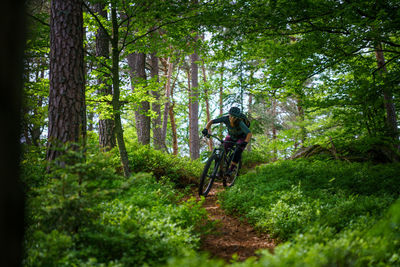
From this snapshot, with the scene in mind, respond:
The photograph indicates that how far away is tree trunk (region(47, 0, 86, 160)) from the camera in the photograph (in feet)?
16.0

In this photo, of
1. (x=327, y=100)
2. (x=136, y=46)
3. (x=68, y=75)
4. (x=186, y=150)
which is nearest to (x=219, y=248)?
(x=68, y=75)

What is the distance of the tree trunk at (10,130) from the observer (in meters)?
1.41

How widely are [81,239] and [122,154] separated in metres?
3.52

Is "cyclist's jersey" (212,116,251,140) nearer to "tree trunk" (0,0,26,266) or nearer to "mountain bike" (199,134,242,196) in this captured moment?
"mountain bike" (199,134,242,196)

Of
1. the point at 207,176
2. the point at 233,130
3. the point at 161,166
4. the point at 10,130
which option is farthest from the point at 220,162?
the point at 10,130

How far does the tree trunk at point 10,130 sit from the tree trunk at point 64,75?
12.0ft

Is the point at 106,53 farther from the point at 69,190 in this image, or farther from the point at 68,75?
the point at 69,190

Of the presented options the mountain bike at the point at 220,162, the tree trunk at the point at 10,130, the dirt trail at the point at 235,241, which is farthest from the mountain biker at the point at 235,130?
the tree trunk at the point at 10,130

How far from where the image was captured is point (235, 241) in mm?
4602

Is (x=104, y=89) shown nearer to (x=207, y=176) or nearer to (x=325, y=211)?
(x=207, y=176)

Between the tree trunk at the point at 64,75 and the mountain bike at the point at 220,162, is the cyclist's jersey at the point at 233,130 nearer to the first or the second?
the mountain bike at the point at 220,162

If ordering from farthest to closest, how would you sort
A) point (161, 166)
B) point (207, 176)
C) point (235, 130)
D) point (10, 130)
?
point (161, 166), point (235, 130), point (207, 176), point (10, 130)

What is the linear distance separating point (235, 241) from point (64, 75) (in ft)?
15.5

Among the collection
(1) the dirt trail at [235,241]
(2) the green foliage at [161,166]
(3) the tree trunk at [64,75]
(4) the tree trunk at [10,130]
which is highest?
(3) the tree trunk at [64,75]
